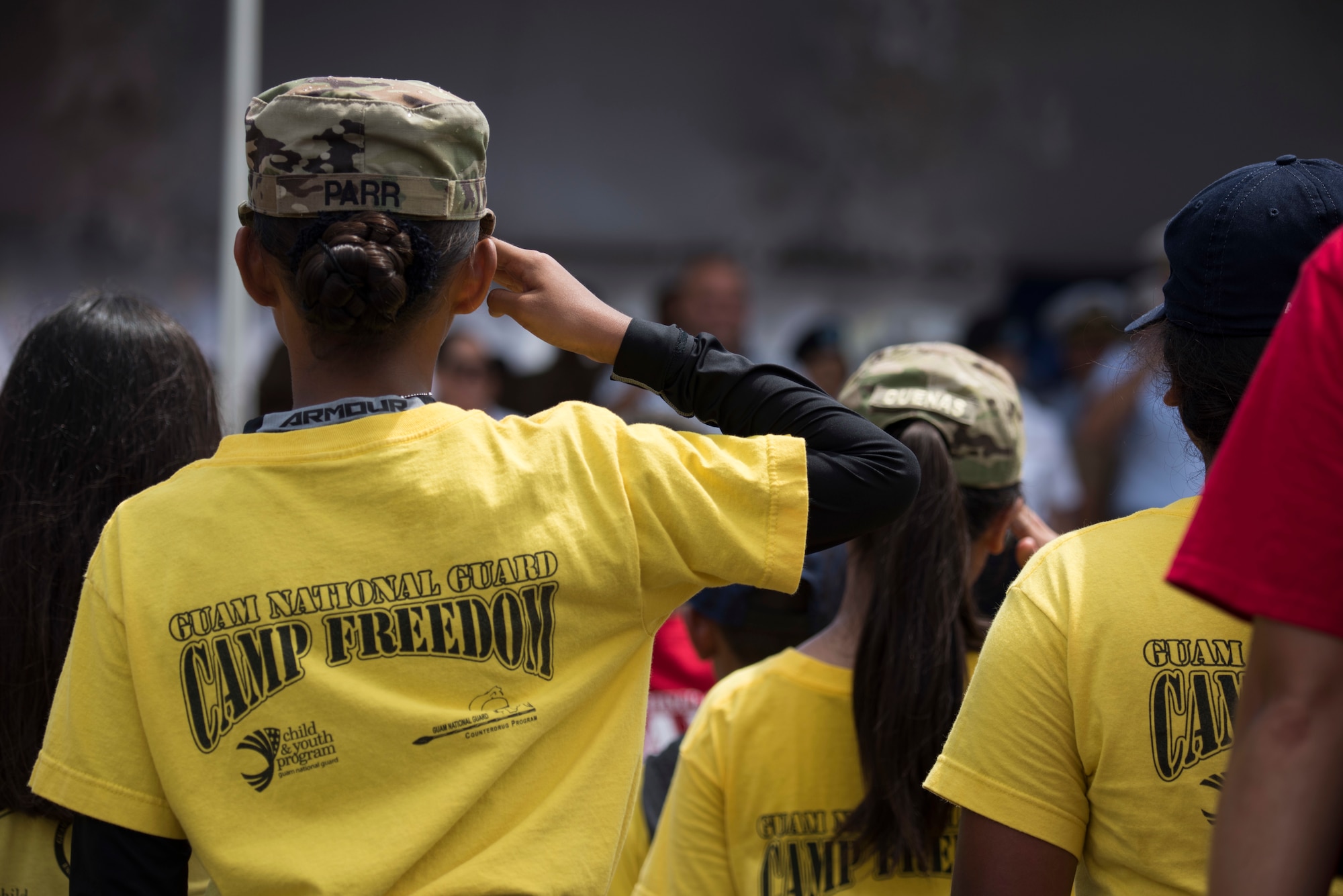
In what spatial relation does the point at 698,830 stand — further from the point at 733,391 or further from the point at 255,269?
the point at 255,269


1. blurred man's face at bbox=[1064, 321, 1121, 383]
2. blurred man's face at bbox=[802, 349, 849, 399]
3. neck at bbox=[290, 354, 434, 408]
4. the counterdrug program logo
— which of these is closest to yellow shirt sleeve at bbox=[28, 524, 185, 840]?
the counterdrug program logo

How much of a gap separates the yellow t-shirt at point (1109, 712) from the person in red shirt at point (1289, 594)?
38 cm

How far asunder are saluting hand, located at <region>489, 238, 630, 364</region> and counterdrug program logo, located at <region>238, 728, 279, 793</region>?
1.74 feet

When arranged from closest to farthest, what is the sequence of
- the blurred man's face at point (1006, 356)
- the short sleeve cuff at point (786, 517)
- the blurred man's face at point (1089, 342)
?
the short sleeve cuff at point (786, 517), the blurred man's face at point (1089, 342), the blurred man's face at point (1006, 356)

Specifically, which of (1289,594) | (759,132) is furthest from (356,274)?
(759,132)

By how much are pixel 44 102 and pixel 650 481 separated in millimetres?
6672

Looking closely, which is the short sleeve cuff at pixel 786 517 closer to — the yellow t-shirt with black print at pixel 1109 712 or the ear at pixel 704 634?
the yellow t-shirt with black print at pixel 1109 712

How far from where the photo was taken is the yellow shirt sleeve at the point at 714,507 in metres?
1.28

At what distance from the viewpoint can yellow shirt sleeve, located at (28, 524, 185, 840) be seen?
1247 mm

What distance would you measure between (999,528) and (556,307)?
983mm

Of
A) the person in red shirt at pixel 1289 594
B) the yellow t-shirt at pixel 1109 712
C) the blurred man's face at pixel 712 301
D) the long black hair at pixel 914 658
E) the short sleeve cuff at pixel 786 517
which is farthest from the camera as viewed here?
the blurred man's face at pixel 712 301

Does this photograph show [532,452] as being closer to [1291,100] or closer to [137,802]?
[137,802]

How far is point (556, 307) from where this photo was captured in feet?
4.78

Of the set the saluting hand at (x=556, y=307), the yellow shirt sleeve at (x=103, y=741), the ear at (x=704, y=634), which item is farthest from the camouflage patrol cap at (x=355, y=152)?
the ear at (x=704, y=634)
